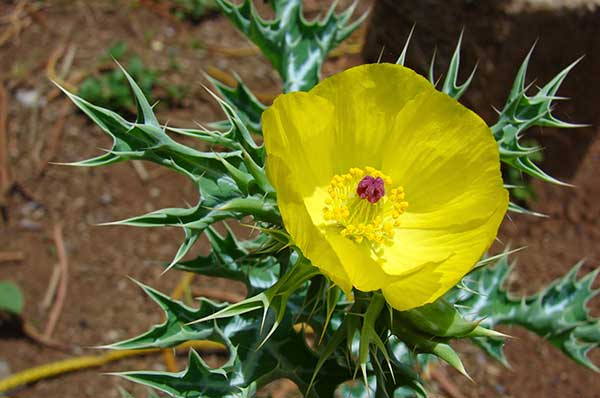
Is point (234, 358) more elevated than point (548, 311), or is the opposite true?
point (234, 358)

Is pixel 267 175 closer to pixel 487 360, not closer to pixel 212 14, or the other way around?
pixel 487 360

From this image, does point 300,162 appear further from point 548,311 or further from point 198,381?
point 548,311

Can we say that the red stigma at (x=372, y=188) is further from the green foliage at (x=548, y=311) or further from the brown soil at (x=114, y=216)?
the brown soil at (x=114, y=216)

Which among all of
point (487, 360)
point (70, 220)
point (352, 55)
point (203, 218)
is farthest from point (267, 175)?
point (352, 55)

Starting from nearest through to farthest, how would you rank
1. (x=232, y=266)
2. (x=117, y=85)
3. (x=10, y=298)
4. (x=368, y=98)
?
1. (x=368, y=98)
2. (x=232, y=266)
3. (x=10, y=298)
4. (x=117, y=85)

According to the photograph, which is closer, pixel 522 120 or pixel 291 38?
pixel 522 120

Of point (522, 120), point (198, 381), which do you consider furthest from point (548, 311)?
point (198, 381)

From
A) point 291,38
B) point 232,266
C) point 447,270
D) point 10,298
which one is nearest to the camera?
point 447,270

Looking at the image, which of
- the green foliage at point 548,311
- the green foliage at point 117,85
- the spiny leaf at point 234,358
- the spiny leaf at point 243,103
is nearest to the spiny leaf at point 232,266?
the spiny leaf at point 234,358

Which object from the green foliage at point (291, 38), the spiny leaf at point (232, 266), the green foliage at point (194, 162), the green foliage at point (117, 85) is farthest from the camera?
the green foliage at point (117, 85)
